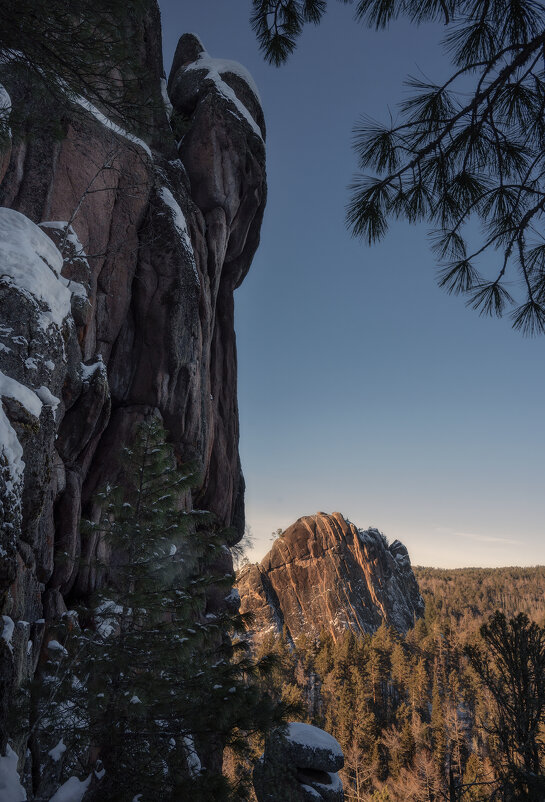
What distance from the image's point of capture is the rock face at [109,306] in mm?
4680

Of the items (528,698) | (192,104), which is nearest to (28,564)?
(528,698)

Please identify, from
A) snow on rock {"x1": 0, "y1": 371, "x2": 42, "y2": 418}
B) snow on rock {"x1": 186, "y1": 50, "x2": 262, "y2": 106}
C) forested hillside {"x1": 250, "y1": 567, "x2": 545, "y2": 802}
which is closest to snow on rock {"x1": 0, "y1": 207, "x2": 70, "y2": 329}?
snow on rock {"x1": 0, "y1": 371, "x2": 42, "y2": 418}

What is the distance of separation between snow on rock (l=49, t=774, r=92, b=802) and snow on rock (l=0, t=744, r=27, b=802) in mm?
670

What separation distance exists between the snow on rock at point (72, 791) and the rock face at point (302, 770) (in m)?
6.11

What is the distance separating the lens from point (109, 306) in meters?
11.5

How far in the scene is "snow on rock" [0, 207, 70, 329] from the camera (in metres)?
5.00

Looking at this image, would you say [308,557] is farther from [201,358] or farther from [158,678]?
[158,678]

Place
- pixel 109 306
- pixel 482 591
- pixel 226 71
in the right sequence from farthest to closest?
pixel 482 591 < pixel 226 71 < pixel 109 306

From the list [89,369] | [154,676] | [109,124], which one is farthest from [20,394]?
[109,124]

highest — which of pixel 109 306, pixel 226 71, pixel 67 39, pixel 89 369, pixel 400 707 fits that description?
pixel 226 71

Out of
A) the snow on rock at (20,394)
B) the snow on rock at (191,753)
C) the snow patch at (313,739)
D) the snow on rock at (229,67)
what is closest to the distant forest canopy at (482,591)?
the snow patch at (313,739)

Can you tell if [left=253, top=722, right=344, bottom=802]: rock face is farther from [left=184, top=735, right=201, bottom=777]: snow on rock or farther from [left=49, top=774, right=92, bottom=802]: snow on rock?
[left=49, top=774, right=92, bottom=802]: snow on rock

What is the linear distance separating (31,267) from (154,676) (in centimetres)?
482

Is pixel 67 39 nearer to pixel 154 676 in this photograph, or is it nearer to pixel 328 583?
pixel 154 676
